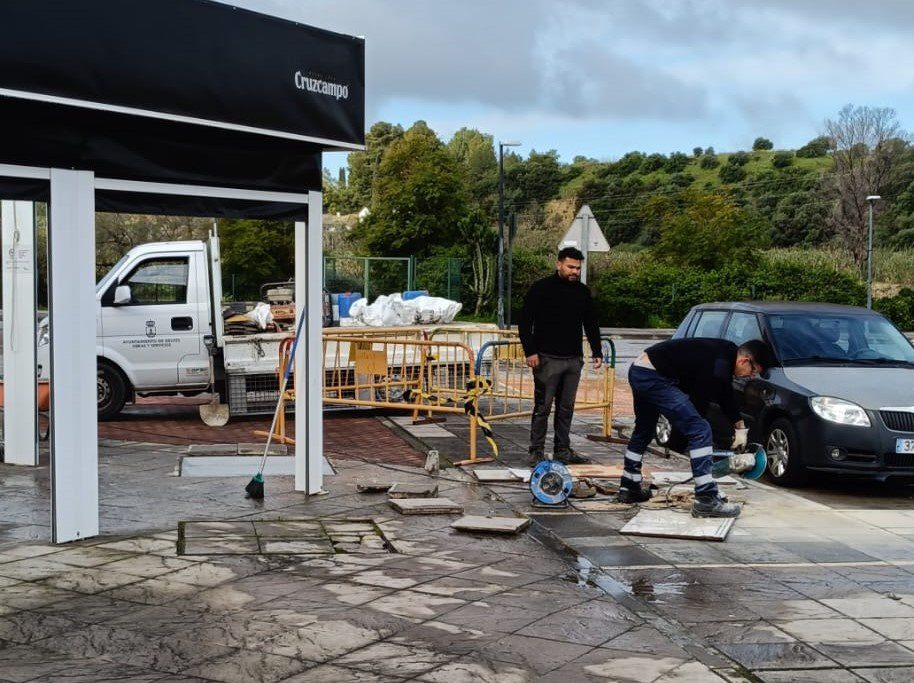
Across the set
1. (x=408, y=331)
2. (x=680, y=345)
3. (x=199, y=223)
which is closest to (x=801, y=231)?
(x=199, y=223)

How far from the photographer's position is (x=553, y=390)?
9.71 metres

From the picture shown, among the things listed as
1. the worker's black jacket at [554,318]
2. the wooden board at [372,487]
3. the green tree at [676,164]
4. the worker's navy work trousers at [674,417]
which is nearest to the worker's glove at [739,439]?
the worker's navy work trousers at [674,417]

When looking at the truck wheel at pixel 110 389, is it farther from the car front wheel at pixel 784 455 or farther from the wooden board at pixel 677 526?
the car front wheel at pixel 784 455

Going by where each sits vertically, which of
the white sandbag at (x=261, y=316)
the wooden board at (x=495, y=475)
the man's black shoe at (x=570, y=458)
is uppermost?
the white sandbag at (x=261, y=316)

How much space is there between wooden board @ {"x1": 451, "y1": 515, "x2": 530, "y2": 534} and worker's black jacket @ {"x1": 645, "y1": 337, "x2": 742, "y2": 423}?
1.66 m

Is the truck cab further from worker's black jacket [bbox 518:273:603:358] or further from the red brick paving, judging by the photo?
worker's black jacket [bbox 518:273:603:358]

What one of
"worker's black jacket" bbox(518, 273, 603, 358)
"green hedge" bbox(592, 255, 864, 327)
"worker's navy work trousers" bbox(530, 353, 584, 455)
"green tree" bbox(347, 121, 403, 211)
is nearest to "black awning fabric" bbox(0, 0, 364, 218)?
"worker's black jacket" bbox(518, 273, 603, 358)

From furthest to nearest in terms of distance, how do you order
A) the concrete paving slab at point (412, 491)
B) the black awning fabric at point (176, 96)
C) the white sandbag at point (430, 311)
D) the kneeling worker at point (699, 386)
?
the white sandbag at point (430, 311) → the concrete paving slab at point (412, 491) → the kneeling worker at point (699, 386) → the black awning fabric at point (176, 96)

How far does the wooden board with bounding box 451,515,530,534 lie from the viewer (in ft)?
24.2

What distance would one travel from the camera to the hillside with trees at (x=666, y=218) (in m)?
43.7

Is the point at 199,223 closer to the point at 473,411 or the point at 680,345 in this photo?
the point at 473,411

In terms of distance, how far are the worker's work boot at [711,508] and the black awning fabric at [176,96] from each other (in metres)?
3.92

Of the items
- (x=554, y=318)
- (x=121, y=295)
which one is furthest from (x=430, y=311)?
(x=554, y=318)

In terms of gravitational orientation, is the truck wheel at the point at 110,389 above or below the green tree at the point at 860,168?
below
